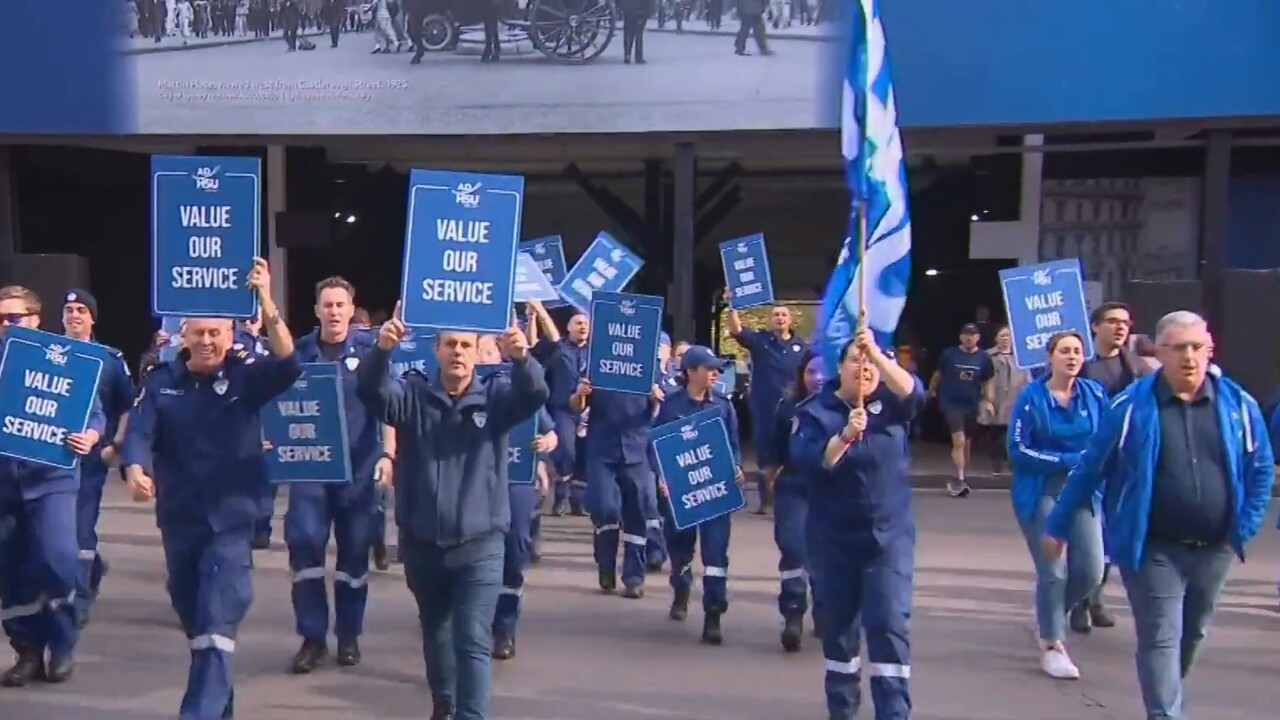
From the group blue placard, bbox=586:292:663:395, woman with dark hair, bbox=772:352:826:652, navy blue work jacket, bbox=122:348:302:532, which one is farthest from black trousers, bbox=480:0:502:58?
navy blue work jacket, bbox=122:348:302:532

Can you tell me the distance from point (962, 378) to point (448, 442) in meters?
10.8

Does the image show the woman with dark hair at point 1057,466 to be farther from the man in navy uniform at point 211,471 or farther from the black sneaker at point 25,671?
the black sneaker at point 25,671

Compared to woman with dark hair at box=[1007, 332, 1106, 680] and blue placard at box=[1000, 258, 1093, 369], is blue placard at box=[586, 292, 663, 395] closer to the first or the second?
blue placard at box=[1000, 258, 1093, 369]

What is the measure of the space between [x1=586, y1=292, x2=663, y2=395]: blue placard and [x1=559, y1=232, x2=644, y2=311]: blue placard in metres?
1.46

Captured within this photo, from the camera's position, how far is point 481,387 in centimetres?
539

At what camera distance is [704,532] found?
25.5ft

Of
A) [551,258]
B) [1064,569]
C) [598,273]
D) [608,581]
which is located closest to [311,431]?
[608,581]

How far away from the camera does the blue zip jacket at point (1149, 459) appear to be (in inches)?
199

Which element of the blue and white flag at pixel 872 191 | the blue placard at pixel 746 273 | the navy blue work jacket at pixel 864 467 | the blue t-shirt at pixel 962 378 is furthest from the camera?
the blue t-shirt at pixel 962 378

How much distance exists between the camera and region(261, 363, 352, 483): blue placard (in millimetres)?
6699

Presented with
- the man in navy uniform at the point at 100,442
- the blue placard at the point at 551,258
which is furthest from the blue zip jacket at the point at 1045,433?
the blue placard at the point at 551,258

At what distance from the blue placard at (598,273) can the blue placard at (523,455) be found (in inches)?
126

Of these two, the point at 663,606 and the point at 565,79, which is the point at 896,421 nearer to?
the point at 663,606

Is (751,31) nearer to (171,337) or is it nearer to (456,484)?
(171,337)
